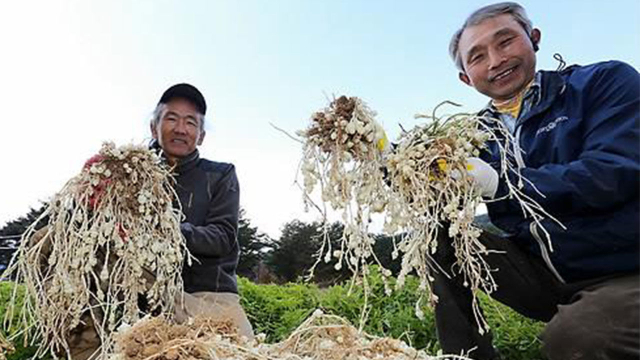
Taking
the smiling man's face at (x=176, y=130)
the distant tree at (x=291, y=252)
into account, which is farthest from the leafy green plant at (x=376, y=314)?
the distant tree at (x=291, y=252)

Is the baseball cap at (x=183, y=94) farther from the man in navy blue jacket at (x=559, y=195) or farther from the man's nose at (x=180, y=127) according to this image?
the man in navy blue jacket at (x=559, y=195)

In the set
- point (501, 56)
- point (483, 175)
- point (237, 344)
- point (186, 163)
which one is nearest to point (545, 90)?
point (501, 56)

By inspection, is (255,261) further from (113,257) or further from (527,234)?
(527,234)

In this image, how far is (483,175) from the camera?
1.55 meters

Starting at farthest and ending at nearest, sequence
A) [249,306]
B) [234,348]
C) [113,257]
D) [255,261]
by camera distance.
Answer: [255,261] < [249,306] < [113,257] < [234,348]

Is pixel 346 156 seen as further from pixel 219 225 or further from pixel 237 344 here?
pixel 219 225

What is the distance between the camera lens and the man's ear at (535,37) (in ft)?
6.19

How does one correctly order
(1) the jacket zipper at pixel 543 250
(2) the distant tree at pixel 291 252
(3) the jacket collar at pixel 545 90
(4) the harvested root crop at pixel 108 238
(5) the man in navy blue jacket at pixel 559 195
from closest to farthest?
(5) the man in navy blue jacket at pixel 559 195 < (1) the jacket zipper at pixel 543 250 < (3) the jacket collar at pixel 545 90 < (4) the harvested root crop at pixel 108 238 < (2) the distant tree at pixel 291 252

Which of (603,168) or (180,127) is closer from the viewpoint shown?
(603,168)

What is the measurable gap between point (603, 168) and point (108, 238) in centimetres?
167

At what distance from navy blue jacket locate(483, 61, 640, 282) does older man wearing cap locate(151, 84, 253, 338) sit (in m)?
1.23

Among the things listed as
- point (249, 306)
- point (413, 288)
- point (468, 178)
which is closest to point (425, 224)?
point (468, 178)

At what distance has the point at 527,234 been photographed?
170 cm

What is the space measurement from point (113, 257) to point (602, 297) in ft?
5.82
